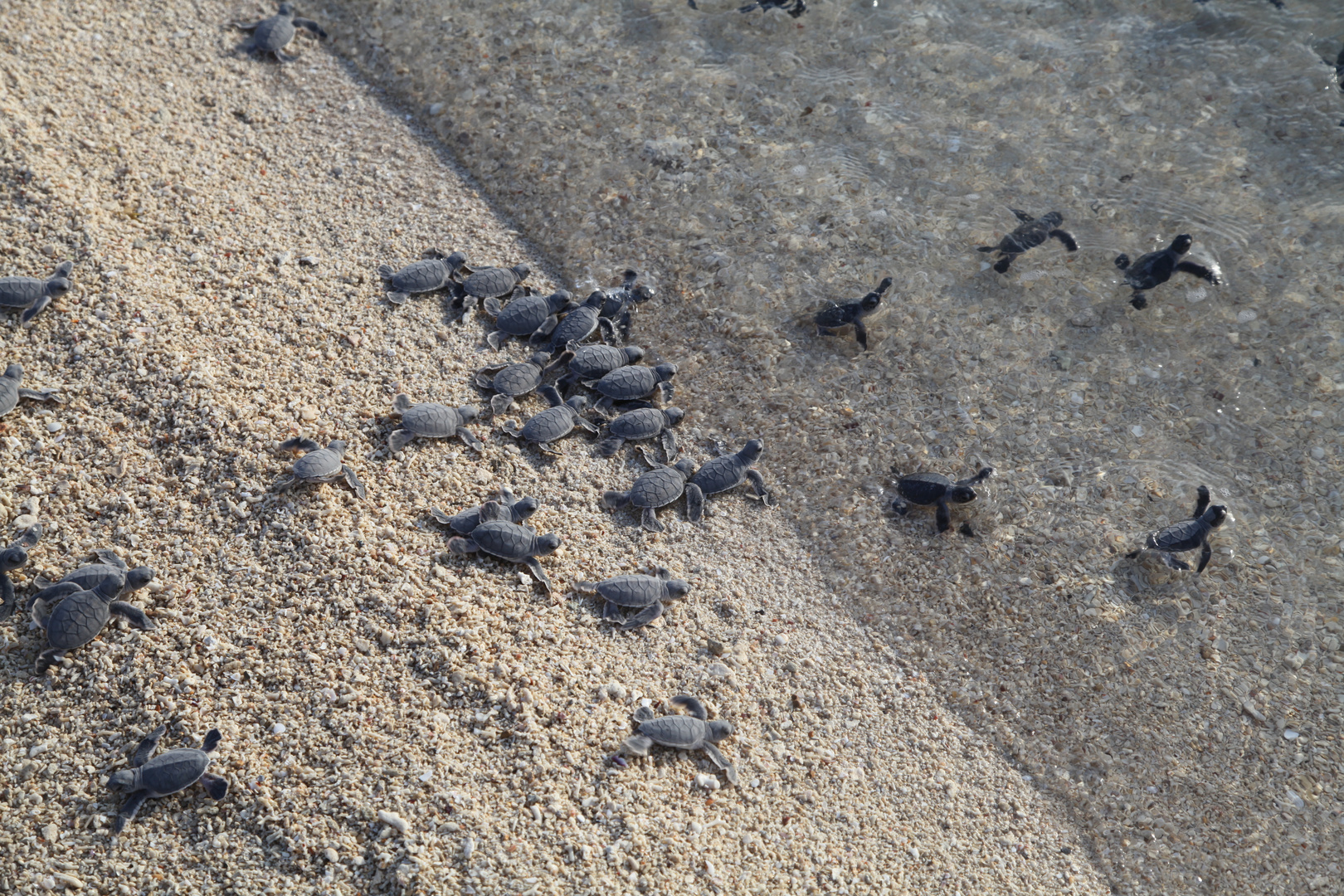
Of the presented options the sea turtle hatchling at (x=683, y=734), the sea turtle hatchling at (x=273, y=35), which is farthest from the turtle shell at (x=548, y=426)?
the sea turtle hatchling at (x=273, y=35)

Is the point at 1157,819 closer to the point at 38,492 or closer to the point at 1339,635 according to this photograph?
the point at 1339,635

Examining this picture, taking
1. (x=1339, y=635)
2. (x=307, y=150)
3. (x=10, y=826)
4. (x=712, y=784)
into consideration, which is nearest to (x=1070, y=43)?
(x=1339, y=635)

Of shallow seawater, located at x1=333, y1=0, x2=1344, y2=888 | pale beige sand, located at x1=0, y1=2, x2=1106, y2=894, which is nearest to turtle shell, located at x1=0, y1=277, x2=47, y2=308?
pale beige sand, located at x1=0, y1=2, x2=1106, y2=894

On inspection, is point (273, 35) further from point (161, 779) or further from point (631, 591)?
point (161, 779)

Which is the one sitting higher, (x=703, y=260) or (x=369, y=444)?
(x=703, y=260)

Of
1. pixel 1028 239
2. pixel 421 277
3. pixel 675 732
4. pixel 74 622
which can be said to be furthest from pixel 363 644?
Answer: pixel 1028 239

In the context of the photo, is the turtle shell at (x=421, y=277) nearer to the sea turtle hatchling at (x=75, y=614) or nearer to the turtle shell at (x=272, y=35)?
the sea turtle hatchling at (x=75, y=614)
